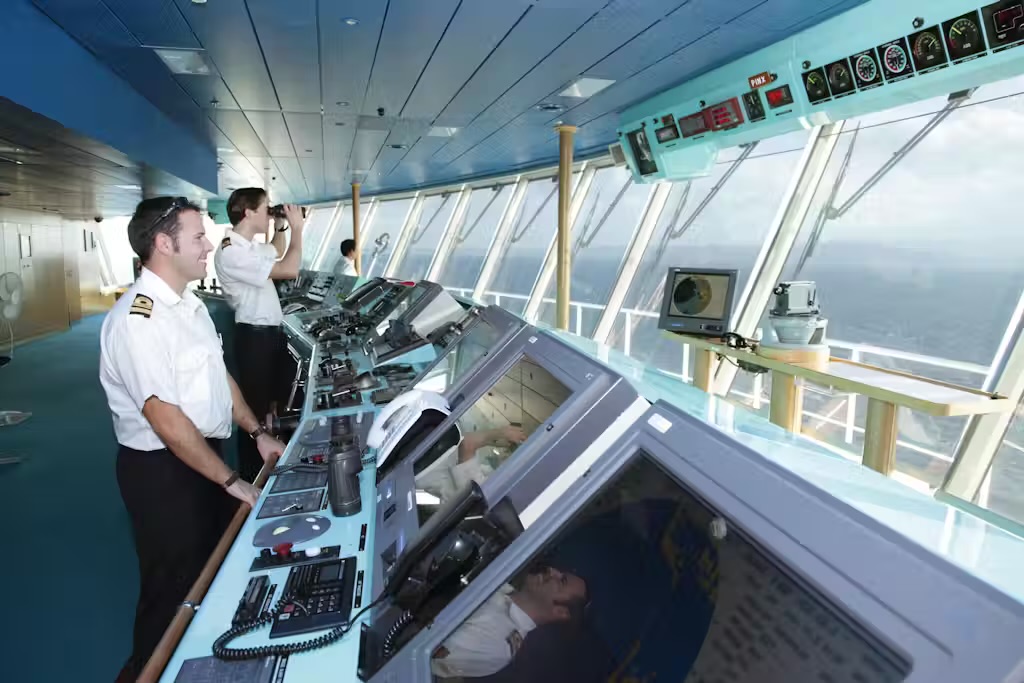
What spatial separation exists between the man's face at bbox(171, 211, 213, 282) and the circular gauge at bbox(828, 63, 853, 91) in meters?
2.68

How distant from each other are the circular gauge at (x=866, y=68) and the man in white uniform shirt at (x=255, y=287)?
2750mm

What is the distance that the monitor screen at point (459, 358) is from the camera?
1955 mm

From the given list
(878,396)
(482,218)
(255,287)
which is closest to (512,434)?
(878,396)

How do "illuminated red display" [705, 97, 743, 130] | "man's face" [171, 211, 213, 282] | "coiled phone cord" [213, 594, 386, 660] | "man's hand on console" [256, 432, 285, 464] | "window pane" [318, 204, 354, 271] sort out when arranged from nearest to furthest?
1. "coiled phone cord" [213, 594, 386, 660]
2. "man's face" [171, 211, 213, 282]
3. "man's hand on console" [256, 432, 285, 464]
4. "illuminated red display" [705, 97, 743, 130]
5. "window pane" [318, 204, 354, 271]

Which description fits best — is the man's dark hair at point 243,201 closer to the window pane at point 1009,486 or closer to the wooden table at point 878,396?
the wooden table at point 878,396

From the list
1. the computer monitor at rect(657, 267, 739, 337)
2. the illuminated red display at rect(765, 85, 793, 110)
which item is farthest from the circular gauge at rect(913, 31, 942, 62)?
the computer monitor at rect(657, 267, 739, 337)

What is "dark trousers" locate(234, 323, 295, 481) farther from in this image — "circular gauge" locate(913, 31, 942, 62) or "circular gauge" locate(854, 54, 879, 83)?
"circular gauge" locate(913, 31, 942, 62)

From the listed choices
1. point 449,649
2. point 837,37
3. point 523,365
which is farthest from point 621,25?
point 449,649

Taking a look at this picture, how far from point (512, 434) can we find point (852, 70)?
8.05ft

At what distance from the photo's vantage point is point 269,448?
1.90 m

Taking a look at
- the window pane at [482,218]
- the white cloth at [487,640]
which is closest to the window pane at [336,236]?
the window pane at [482,218]

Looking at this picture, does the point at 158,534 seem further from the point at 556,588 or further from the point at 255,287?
the point at 255,287

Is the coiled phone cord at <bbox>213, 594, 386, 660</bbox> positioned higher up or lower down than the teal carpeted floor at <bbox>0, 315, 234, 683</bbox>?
higher up

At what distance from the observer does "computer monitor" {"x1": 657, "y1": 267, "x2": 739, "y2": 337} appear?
342 cm
